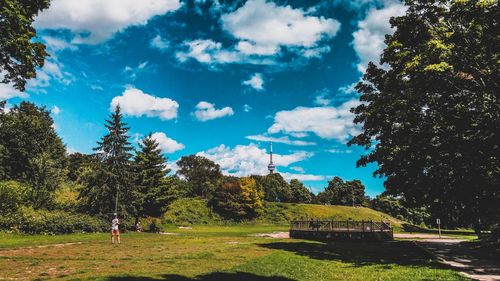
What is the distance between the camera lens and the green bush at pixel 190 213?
2705 inches

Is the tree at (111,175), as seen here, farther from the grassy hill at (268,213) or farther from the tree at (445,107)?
the tree at (445,107)

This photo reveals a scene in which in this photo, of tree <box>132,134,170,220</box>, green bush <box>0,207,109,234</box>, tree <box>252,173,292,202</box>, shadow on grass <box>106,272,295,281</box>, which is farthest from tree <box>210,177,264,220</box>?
shadow on grass <box>106,272,295,281</box>

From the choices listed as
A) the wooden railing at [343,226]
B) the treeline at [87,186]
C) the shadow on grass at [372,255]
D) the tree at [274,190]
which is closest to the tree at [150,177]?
the treeline at [87,186]

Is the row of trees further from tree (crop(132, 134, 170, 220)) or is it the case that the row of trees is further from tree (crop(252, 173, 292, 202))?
tree (crop(252, 173, 292, 202))

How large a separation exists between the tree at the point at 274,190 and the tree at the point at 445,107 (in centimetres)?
9633

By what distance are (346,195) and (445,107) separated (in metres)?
133

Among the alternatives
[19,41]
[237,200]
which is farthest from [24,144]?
[19,41]

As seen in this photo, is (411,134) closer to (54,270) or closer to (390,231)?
(54,270)

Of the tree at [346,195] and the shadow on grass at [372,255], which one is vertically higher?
the tree at [346,195]

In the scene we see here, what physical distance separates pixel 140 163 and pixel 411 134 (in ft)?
128

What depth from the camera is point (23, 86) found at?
62.6 ft

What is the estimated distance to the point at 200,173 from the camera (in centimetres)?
10688

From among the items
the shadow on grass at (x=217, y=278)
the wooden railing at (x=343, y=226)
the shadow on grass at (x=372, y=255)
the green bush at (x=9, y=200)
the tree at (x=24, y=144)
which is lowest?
the shadow on grass at (x=372, y=255)

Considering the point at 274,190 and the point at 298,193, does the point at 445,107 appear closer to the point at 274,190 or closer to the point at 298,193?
→ the point at 274,190
